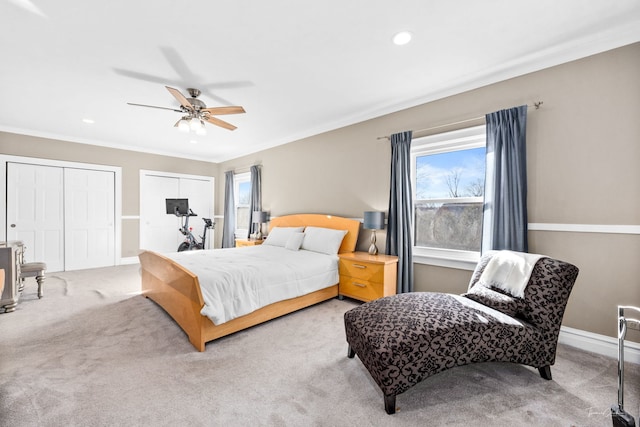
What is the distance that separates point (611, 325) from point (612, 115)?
5.69 feet

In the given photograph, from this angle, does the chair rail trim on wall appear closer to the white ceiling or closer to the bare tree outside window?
the bare tree outside window

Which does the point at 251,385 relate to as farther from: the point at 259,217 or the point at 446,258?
the point at 259,217

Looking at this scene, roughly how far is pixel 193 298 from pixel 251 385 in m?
0.90

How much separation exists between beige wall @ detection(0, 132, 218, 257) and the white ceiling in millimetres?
1138

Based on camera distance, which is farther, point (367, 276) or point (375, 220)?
point (375, 220)

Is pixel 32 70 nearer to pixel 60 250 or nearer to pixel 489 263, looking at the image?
pixel 60 250

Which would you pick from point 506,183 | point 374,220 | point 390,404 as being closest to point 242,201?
point 374,220

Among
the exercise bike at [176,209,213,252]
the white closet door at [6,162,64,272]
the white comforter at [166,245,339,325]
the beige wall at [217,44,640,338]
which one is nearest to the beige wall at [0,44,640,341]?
the beige wall at [217,44,640,338]

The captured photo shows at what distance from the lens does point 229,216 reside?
6.62 m

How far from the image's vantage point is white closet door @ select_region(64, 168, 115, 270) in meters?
5.28

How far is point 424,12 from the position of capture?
204 centimetres

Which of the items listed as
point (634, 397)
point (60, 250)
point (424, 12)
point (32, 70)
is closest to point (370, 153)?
point (424, 12)

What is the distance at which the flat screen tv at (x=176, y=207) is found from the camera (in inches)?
249

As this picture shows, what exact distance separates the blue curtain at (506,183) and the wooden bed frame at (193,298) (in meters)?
1.72
